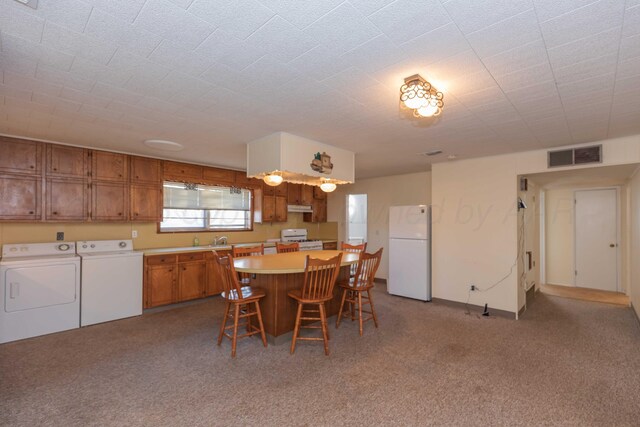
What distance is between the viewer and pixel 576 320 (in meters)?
4.01

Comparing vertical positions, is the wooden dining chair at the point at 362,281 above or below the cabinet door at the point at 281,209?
below

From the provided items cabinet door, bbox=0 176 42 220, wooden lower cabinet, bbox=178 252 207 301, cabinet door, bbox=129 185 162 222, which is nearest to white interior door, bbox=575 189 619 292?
wooden lower cabinet, bbox=178 252 207 301

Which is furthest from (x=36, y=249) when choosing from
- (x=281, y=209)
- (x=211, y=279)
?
(x=281, y=209)

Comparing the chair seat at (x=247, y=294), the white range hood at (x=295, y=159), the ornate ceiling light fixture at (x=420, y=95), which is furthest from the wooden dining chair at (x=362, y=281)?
the ornate ceiling light fixture at (x=420, y=95)

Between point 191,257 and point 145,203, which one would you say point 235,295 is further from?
point 145,203

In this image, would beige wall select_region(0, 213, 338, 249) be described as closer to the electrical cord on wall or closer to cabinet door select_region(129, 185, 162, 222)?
cabinet door select_region(129, 185, 162, 222)

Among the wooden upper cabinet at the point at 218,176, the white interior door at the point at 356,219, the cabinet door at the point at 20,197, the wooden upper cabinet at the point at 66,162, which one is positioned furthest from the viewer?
the white interior door at the point at 356,219

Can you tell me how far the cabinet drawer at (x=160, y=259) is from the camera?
426 cm

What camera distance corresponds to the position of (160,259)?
4.35 m

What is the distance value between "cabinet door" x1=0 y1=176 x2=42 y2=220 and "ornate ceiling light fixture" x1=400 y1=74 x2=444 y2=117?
14.1ft

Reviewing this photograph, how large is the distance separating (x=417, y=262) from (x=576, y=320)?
6.98ft

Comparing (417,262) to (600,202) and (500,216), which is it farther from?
(600,202)

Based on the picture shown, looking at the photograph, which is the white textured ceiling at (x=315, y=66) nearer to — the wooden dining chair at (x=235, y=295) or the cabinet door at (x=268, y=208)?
the wooden dining chair at (x=235, y=295)

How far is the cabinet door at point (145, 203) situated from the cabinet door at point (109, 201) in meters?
0.09
